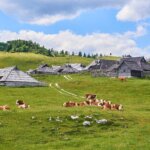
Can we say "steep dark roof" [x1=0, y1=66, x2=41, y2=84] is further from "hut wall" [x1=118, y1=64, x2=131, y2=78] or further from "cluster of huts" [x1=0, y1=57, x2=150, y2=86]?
"hut wall" [x1=118, y1=64, x2=131, y2=78]

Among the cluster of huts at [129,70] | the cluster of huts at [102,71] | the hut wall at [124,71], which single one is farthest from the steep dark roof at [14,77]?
the hut wall at [124,71]

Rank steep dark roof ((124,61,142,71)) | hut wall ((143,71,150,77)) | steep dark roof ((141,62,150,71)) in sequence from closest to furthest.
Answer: hut wall ((143,71,150,77)), steep dark roof ((124,61,142,71)), steep dark roof ((141,62,150,71))

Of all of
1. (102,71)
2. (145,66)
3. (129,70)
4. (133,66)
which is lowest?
(102,71)

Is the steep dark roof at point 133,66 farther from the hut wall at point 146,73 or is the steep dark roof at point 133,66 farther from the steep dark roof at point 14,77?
the steep dark roof at point 14,77

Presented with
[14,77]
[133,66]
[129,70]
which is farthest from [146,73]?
[14,77]

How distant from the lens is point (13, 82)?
310 feet

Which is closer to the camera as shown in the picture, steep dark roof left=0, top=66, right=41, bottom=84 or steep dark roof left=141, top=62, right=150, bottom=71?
steep dark roof left=0, top=66, right=41, bottom=84

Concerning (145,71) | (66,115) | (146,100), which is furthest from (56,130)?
(145,71)

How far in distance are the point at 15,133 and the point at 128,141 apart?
767cm

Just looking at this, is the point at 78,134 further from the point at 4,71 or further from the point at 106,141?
the point at 4,71

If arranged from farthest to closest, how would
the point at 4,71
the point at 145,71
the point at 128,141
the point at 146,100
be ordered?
the point at 145,71, the point at 4,71, the point at 146,100, the point at 128,141

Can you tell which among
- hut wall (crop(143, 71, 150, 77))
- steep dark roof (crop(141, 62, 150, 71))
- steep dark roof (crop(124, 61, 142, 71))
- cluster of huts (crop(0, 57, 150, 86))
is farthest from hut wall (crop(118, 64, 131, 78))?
steep dark roof (crop(141, 62, 150, 71))

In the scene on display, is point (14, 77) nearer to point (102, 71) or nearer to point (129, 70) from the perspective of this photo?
point (129, 70)

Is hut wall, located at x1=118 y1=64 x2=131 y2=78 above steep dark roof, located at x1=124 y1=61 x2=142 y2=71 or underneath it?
underneath
